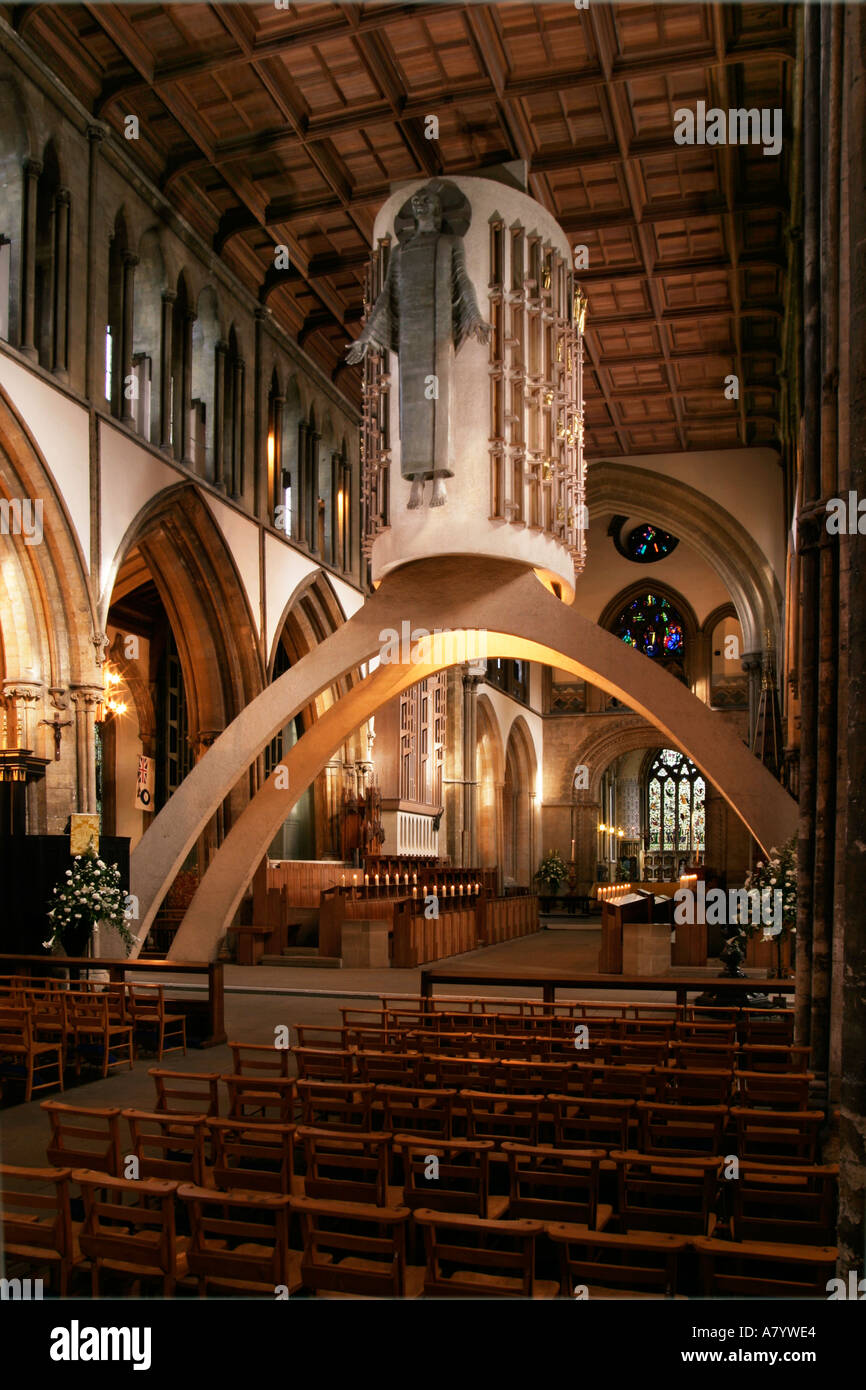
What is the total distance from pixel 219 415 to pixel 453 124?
5035mm

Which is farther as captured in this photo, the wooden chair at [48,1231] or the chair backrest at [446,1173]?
the chair backrest at [446,1173]

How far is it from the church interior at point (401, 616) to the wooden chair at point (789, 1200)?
3cm

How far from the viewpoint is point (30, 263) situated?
1253 centimetres

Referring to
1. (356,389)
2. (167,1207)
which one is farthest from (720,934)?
(167,1207)

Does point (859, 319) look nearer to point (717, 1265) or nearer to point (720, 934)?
point (717, 1265)

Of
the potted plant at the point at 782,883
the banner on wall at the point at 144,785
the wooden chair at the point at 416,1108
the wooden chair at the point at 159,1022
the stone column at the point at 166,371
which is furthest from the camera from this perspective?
the banner on wall at the point at 144,785

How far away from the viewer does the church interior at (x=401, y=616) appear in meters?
4.29

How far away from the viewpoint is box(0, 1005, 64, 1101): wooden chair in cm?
743

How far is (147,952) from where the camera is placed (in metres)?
16.8

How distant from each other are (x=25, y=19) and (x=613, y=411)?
13085 mm

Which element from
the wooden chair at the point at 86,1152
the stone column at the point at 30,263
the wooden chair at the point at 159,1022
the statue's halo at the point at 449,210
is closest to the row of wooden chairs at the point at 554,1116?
the wooden chair at the point at 86,1152

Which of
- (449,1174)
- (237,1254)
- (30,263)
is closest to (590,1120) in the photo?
(449,1174)

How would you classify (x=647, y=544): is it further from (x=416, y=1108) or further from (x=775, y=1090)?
(x=416, y=1108)

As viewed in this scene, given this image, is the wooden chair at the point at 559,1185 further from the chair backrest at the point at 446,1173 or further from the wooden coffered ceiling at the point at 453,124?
the wooden coffered ceiling at the point at 453,124
